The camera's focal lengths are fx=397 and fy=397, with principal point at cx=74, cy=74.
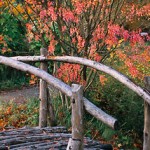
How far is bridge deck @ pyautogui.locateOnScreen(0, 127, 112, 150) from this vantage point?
4365 mm

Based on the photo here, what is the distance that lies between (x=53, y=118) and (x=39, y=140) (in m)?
0.72

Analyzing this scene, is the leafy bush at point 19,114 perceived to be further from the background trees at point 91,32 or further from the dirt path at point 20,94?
the background trees at point 91,32

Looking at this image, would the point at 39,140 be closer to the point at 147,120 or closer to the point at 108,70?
the point at 108,70

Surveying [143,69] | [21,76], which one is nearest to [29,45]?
[21,76]

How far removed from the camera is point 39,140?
4.58 meters

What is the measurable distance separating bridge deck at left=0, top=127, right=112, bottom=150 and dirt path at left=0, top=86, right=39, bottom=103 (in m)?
3.74

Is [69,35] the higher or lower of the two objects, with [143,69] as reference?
higher

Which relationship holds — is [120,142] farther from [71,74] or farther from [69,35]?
[69,35]

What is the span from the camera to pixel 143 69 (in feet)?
23.6

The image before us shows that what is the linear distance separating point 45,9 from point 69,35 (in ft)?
1.86

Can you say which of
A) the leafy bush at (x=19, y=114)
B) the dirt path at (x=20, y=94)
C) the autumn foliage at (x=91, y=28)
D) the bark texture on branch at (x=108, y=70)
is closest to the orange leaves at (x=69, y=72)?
the autumn foliage at (x=91, y=28)

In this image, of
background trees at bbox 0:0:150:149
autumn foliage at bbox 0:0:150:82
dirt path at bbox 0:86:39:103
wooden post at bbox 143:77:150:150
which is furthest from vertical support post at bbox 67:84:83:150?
dirt path at bbox 0:86:39:103

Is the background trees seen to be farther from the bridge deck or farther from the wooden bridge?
the bridge deck

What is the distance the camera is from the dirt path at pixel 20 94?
878cm
